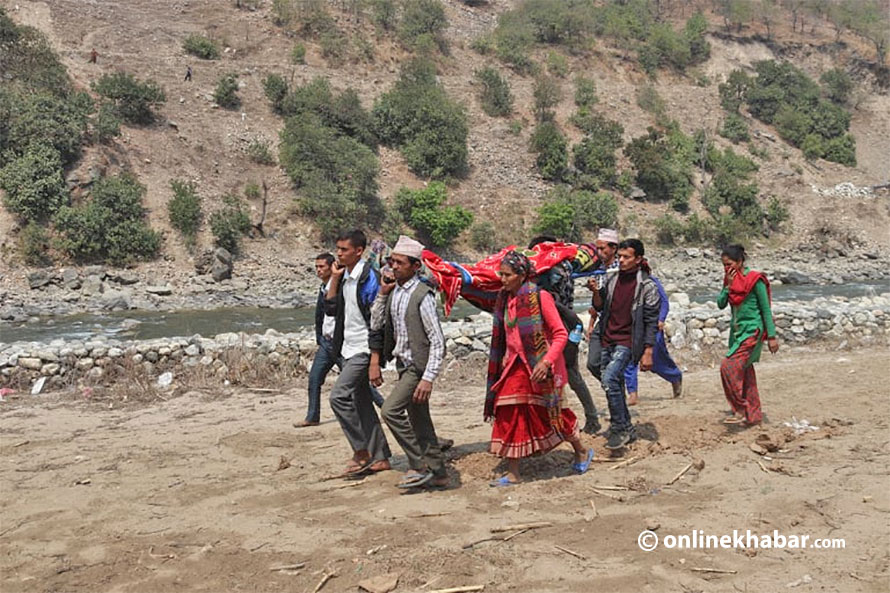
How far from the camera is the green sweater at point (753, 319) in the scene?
Answer: 6.00m

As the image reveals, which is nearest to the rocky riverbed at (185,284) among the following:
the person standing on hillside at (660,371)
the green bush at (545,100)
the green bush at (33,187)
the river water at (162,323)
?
the river water at (162,323)

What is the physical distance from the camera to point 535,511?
429 centimetres

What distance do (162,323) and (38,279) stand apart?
622cm

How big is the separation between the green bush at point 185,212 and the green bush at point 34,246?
3946 mm

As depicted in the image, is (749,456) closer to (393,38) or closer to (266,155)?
(266,155)

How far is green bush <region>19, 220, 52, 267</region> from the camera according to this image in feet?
74.8

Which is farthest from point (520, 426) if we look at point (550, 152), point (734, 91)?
point (734, 91)

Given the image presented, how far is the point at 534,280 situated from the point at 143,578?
8.85 feet

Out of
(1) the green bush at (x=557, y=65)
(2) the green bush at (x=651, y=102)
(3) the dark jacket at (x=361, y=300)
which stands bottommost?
(3) the dark jacket at (x=361, y=300)

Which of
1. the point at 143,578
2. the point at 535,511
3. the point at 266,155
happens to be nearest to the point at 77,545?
the point at 143,578

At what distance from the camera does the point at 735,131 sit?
141ft

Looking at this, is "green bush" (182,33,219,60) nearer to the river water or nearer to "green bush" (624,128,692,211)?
"green bush" (624,128,692,211)

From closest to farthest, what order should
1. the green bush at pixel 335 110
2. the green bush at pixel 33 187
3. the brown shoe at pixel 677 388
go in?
1. the brown shoe at pixel 677 388
2. the green bush at pixel 33 187
3. the green bush at pixel 335 110

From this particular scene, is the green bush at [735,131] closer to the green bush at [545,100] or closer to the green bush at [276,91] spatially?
the green bush at [545,100]
